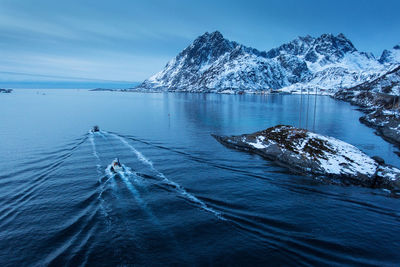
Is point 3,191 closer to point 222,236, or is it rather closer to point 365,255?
point 222,236

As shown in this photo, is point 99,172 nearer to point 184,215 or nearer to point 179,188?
point 179,188

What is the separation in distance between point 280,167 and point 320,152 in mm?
7183

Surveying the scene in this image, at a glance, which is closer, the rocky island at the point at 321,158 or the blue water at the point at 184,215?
the blue water at the point at 184,215

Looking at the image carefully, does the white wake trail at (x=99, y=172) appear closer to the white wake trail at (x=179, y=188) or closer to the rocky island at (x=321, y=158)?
the white wake trail at (x=179, y=188)

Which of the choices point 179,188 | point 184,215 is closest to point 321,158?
point 179,188

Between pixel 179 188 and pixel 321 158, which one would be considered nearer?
pixel 179 188

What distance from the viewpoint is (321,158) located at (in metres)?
36.6

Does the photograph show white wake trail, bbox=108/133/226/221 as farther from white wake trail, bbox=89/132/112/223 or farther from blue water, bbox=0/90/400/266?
white wake trail, bbox=89/132/112/223

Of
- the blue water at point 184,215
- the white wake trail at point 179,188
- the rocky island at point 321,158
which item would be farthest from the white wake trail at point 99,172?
the rocky island at point 321,158

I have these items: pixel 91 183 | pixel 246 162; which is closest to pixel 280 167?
pixel 246 162

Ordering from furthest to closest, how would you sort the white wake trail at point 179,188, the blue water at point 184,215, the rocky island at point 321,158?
the rocky island at point 321,158 < the white wake trail at point 179,188 < the blue water at point 184,215

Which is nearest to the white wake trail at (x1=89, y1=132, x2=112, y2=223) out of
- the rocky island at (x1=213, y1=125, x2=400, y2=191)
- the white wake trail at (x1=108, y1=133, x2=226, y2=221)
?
the white wake trail at (x1=108, y1=133, x2=226, y2=221)

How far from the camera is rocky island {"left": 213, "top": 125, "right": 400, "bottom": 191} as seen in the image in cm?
3169

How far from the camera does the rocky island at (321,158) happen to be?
31688mm
